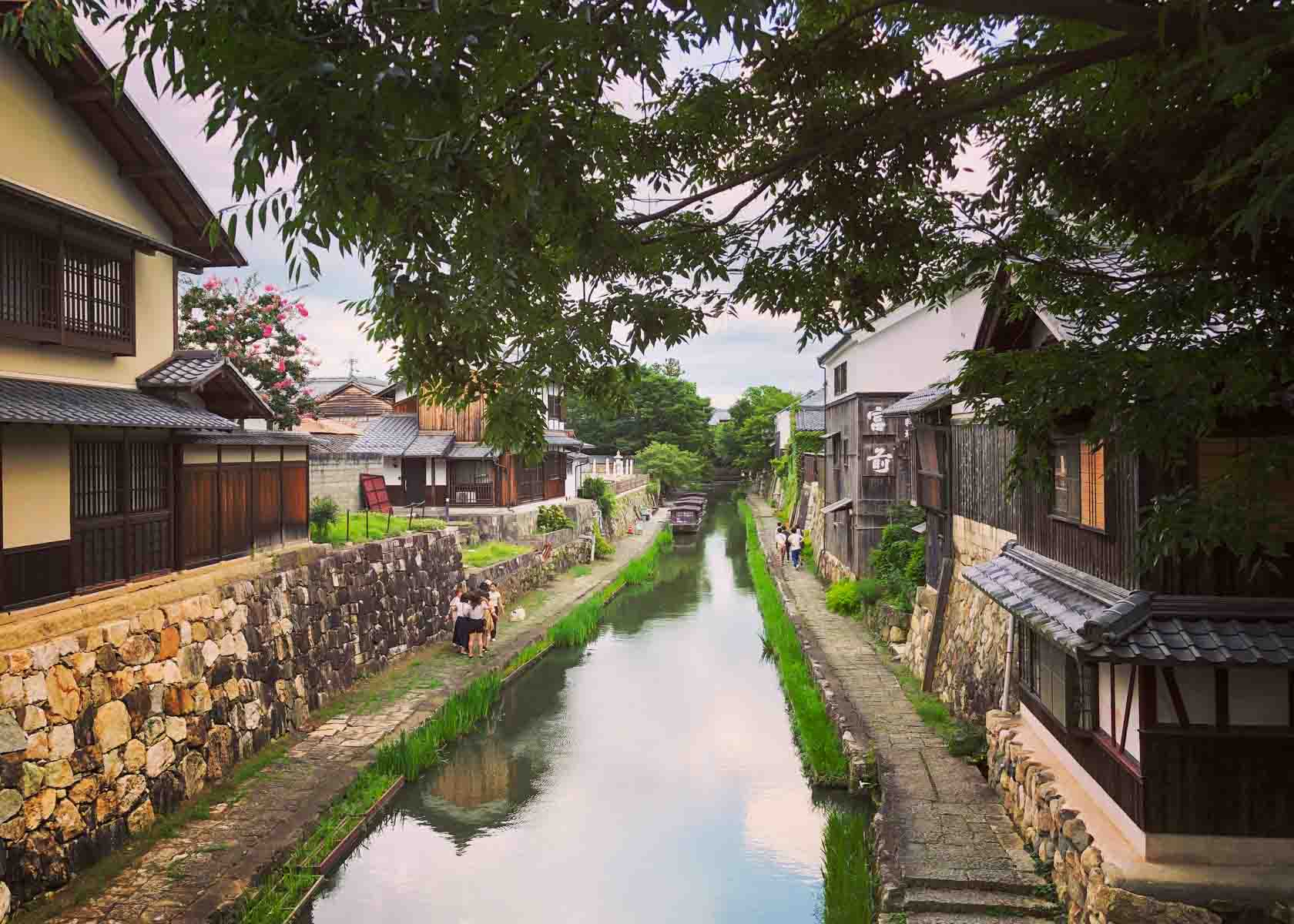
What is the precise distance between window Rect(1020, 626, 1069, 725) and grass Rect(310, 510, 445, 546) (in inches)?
523

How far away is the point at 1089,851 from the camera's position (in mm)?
7277

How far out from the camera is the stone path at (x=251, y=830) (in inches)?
309

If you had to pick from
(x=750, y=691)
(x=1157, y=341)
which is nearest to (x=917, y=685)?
(x=750, y=691)

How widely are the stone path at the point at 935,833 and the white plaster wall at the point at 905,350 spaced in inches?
404

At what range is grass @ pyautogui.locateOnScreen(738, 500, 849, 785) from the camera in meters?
12.6

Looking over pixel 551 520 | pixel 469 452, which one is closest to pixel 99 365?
pixel 469 452

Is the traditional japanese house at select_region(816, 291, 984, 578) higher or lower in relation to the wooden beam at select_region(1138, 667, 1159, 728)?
higher

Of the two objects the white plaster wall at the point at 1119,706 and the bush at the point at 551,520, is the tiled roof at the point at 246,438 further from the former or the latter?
the bush at the point at 551,520

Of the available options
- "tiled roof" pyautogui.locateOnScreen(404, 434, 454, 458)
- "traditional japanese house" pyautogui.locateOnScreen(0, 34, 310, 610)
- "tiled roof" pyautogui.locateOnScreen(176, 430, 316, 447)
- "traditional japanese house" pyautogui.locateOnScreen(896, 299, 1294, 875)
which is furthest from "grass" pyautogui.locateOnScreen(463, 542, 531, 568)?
"traditional japanese house" pyautogui.locateOnScreen(896, 299, 1294, 875)

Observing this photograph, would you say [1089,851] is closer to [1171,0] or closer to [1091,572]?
[1091,572]

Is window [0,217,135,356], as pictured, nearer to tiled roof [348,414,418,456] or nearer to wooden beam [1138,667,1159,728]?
wooden beam [1138,667,1159,728]

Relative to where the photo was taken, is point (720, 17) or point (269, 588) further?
point (269, 588)

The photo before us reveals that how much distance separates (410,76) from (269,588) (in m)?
11.0

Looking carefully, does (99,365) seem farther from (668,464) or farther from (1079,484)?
(668,464)
